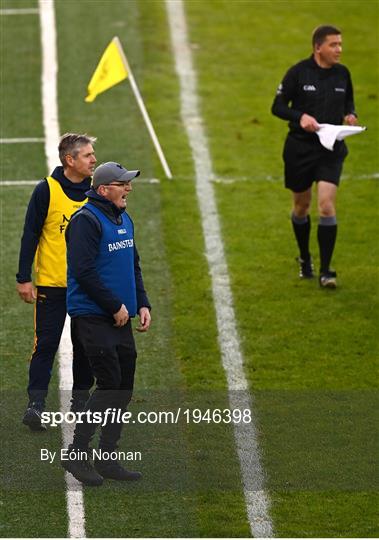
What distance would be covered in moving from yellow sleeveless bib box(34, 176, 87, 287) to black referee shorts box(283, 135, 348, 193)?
3.53m

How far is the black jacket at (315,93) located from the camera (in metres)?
14.1

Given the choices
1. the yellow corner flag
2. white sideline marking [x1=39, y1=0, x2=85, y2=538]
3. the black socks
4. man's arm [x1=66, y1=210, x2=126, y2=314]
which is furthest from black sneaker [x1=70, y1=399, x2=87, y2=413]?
the yellow corner flag

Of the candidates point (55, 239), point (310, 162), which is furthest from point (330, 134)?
point (55, 239)

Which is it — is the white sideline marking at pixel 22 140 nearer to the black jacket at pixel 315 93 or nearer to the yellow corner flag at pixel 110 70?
the yellow corner flag at pixel 110 70

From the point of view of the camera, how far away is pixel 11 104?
19.1 meters

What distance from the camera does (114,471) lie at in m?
10.4

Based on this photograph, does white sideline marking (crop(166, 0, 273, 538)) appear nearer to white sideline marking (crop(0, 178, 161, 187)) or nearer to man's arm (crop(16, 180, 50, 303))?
white sideline marking (crop(0, 178, 161, 187))

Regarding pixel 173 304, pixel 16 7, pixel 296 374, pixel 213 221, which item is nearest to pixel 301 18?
pixel 16 7

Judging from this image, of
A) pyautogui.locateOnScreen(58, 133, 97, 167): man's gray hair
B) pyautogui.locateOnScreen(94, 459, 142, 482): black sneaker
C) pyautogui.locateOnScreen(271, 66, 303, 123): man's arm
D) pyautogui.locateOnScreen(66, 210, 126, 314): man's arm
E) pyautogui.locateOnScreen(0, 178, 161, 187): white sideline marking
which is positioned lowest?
pyautogui.locateOnScreen(0, 178, 161, 187): white sideline marking

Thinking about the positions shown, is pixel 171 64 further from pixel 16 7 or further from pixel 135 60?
pixel 16 7

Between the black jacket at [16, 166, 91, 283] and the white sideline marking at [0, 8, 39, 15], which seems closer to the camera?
the black jacket at [16, 166, 91, 283]

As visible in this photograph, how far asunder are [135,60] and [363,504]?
11.3m

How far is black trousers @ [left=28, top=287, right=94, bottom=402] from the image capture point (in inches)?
440

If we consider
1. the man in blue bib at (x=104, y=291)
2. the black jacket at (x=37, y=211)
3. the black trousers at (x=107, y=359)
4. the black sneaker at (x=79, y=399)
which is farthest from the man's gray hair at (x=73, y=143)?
the black sneaker at (x=79, y=399)
